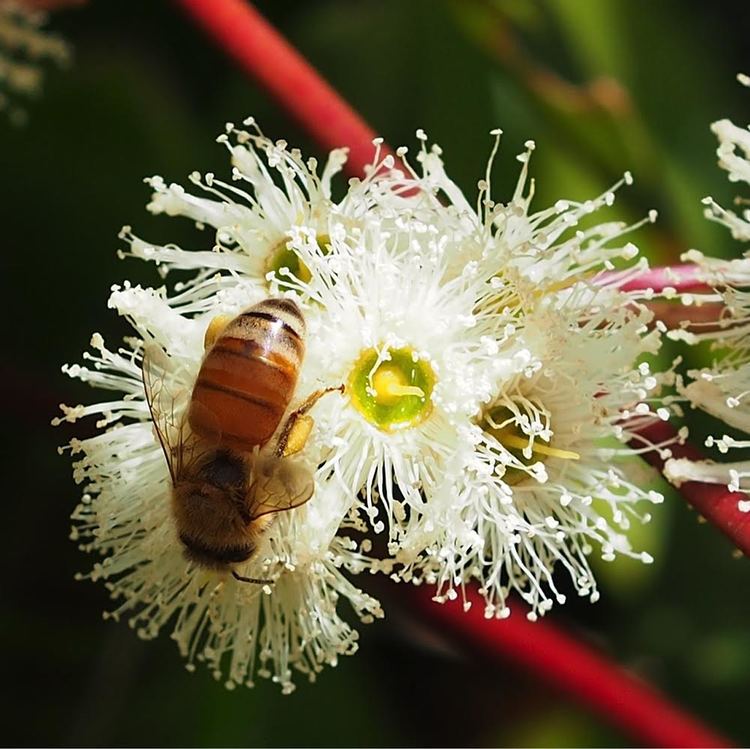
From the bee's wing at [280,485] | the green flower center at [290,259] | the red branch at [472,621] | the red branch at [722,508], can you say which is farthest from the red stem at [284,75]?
the red branch at [722,508]

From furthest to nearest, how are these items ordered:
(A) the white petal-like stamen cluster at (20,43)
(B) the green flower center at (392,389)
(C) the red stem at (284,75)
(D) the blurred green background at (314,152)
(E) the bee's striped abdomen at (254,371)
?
(D) the blurred green background at (314,152)
(A) the white petal-like stamen cluster at (20,43)
(C) the red stem at (284,75)
(B) the green flower center at (392,389)
(E) the bee's striped abdomen at (254,371)

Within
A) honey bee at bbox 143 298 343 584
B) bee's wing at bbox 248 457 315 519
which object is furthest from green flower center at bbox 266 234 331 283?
bee's wing at bbox 248 457 315 519

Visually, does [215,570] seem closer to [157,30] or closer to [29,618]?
[29,618]

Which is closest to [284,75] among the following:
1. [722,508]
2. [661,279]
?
[661,279]

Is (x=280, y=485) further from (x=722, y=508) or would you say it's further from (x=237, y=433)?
(x=722, y=508)

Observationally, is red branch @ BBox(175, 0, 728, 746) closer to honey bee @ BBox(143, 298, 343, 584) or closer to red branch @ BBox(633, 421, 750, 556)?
honey bee @ BBox(143, 298, 343, 584)

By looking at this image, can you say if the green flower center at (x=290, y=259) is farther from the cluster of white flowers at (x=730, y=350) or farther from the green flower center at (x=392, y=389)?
the cluster of white flowers at (x=730, y=350)

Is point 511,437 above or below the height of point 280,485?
above
